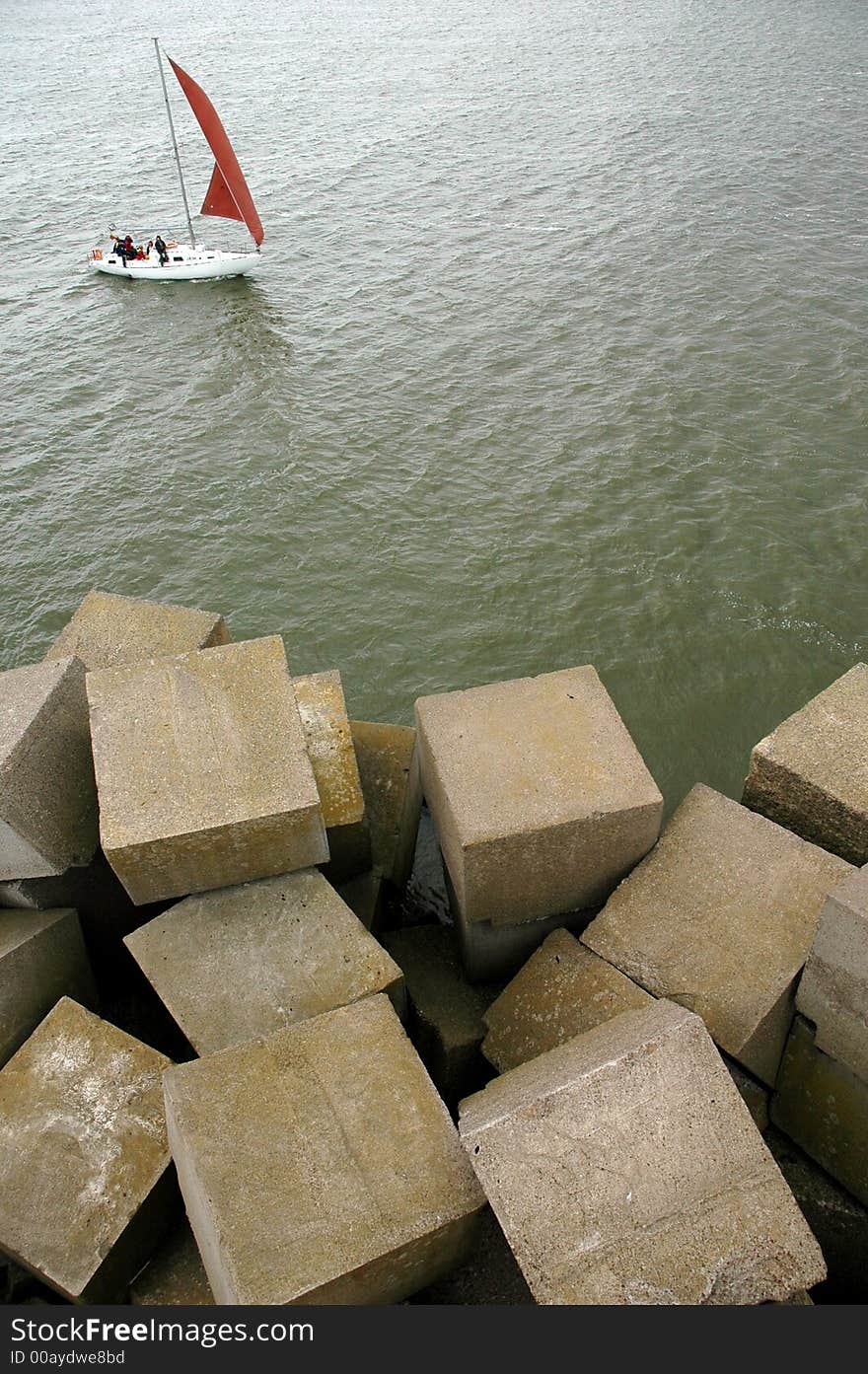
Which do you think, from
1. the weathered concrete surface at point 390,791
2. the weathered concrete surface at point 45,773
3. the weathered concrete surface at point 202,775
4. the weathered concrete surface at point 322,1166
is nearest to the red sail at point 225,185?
the weathered concrete surface at point 390,791

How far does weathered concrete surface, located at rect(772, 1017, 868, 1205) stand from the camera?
12.8 ft

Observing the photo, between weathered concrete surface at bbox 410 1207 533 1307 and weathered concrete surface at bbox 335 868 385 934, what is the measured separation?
6.53 ft

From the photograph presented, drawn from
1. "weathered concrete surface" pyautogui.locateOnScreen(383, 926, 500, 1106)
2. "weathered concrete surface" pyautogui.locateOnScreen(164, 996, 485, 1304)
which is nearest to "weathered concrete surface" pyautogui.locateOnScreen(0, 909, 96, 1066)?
"weathered concrete surface" pyautogui.locateOnScreen(164, 996, 485, 1304)

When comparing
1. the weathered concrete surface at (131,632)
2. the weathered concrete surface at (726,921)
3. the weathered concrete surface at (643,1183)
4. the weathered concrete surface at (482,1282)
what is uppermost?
the weathered concrete surface at (131,632)

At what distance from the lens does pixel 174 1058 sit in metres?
5.00

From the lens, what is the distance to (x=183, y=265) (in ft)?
64.6

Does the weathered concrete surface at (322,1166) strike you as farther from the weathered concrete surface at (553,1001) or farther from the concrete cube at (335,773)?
the concrete cube at (335,773)

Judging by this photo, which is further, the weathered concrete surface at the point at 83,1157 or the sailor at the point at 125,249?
the sailor at the point at 125,249

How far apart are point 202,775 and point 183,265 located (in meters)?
18.3

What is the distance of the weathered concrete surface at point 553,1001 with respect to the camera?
4.39 metres

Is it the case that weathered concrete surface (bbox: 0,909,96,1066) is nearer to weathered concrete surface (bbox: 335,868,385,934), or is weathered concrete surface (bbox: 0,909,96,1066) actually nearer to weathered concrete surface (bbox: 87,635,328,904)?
weathered concrete surface (bbox: 87,635,328,904)

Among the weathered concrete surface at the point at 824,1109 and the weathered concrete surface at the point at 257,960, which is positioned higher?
the weathered concrete surface at the point at 257,960

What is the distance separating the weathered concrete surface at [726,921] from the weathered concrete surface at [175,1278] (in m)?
2.17

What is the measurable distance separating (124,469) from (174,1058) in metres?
10.2
